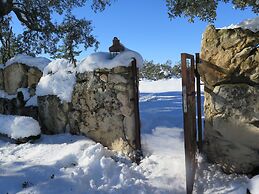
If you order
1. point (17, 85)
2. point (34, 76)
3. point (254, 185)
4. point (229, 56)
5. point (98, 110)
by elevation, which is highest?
point (229, 56)

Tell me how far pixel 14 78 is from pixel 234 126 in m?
7.09

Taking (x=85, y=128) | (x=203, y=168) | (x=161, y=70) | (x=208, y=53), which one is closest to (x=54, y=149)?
(x=85, y=128)

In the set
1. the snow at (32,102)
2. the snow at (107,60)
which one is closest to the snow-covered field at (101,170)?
the snow at (107,60)

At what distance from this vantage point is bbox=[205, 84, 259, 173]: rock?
17.3ft

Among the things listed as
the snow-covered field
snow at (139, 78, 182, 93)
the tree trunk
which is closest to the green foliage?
snow at (139, 78, 182, 93)

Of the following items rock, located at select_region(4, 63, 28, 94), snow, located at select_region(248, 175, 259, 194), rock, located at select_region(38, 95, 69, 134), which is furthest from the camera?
rock, located at select_region(4, 63, 28, 94)

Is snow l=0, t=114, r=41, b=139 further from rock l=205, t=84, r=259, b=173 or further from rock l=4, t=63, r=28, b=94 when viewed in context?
rock l=205, t=84, r=259, b=173

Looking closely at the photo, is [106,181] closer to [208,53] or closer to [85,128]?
[85,128]

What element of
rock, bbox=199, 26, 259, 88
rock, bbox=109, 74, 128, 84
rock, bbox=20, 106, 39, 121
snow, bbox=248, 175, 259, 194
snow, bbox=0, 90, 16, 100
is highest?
rock, bbox=199, 26, 259, 88

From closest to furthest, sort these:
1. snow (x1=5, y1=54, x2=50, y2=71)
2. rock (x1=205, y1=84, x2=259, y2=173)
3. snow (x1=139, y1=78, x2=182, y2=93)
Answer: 1. rock (x1=205, y1=84, x2=259, y2=173)
2. snow (x1=5, y1=54, x2=50, y2=71)
3. snow (x1=139, y1=78, x2=182, y2=93)

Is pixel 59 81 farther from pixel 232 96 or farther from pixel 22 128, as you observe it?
pixel 232 96

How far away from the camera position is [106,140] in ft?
22.3

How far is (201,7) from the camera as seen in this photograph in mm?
7773

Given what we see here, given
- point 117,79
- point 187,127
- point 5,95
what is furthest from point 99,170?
point 5,95
